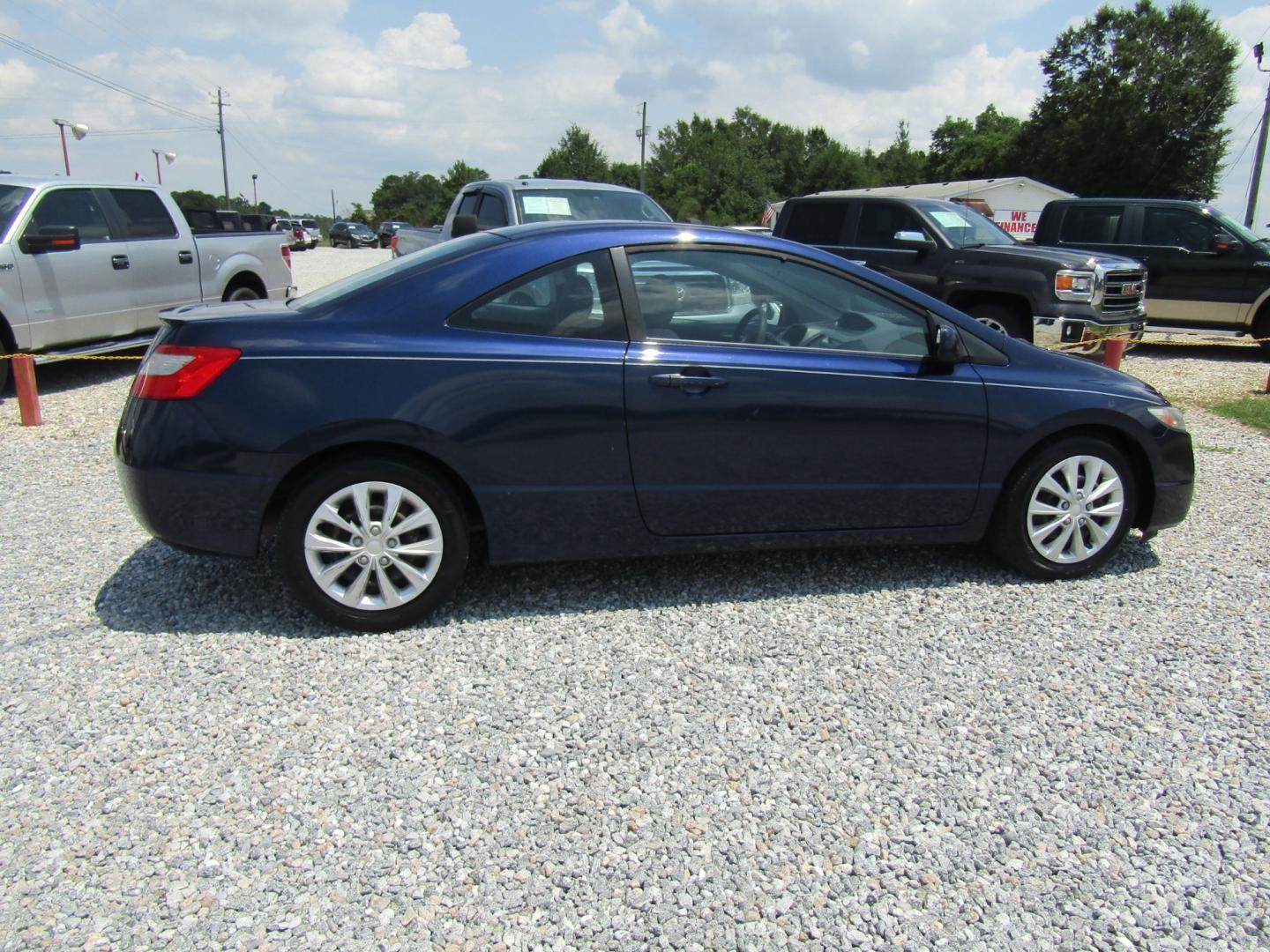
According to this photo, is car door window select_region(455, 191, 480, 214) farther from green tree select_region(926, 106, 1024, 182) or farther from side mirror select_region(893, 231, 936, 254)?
green tree select_region(926, 106, 1024, 182)

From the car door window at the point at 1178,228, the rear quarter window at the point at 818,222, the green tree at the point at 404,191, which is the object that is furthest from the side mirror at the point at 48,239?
the green tree at the point at 404,191

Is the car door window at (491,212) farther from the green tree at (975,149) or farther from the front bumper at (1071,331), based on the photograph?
the green tree at (975,149)

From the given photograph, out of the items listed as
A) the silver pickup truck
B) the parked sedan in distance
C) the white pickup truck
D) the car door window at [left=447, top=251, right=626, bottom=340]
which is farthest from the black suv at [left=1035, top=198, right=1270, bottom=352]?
the parked sedan in distance

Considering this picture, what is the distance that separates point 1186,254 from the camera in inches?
503

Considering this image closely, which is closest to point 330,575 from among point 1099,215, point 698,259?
point 698,259

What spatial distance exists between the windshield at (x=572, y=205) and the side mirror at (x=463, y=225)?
0.66 metres

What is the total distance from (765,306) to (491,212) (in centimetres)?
717

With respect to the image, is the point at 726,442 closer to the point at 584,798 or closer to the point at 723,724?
the point at 723,724

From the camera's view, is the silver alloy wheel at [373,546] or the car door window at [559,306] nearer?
the silver alloy wheel at [373,546]

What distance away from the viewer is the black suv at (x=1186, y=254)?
12555 millimetres

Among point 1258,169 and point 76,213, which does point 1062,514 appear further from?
point 1258,169

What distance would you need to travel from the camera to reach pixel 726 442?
159 inches

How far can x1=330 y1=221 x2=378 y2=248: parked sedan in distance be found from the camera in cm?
5209

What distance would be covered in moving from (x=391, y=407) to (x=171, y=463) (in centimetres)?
87
